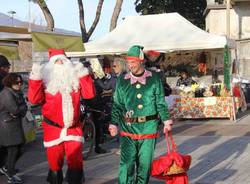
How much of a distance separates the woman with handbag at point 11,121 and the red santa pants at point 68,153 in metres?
1.69

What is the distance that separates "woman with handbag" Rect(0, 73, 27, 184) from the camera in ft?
25.6

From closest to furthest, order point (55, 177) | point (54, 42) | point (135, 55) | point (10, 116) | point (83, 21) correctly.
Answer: point (135, 55) < point (55, 177) < point (10, 116) < point (54, 42) < point (83, 21)

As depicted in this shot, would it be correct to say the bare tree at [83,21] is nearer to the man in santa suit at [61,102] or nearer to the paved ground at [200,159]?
the paved ground at [200,159]

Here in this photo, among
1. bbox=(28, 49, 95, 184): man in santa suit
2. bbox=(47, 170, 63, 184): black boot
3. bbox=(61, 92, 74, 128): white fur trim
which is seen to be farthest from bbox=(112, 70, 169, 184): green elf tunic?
bbox=(47, 170, 63, 184): black boot

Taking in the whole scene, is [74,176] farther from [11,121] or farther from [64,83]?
[11,121]

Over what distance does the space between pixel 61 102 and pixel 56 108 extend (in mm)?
94

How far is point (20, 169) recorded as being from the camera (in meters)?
8.98

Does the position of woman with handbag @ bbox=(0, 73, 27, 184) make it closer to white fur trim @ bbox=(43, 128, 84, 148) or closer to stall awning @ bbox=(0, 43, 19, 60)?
white fur trim @ bbox=(43, 128, 84, 148)

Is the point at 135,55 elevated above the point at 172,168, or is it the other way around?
the point at 135,55

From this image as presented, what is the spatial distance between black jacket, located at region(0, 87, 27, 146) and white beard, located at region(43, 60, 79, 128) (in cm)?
165

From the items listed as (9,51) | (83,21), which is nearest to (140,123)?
(9,51)

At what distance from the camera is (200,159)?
377 inches

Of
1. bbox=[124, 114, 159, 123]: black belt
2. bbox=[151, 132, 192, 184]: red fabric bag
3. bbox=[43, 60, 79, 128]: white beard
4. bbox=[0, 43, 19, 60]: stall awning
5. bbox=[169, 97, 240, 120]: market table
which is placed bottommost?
bbox=[169, 97, 240, 120]: market table

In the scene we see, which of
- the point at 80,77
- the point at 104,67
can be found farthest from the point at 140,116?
the point at 104,67
